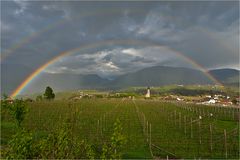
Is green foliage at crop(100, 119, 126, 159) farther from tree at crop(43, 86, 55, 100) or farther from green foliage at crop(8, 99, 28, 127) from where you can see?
tree at crop(43, 86, 55, 100)

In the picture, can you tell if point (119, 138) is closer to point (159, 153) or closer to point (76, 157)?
point (76, 157)

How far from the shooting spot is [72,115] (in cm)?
766

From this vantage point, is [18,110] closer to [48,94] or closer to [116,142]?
[116,142]

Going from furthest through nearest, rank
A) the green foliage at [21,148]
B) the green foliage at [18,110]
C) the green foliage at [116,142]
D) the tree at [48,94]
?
the tree at [48,94], the green foliage at [18,110], the green foliage at [21,148], the green foliage at [116,142]

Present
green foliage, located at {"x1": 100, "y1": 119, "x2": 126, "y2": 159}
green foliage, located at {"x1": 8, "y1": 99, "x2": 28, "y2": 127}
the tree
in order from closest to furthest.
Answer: green foliage, located at {"x1": 100, "y1": 119, "x2": 126, "y2": 159}
green foliage, located at {"x1": 8, "y1": 99, "x2": 28, "y2": 127}
the tree

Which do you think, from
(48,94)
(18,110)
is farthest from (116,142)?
(48,94)

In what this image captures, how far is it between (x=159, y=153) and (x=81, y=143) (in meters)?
16.3

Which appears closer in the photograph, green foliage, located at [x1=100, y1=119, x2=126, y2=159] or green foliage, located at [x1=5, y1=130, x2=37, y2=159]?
green foliage, located at [x1=100, y1=119, x2=126, y2=159]

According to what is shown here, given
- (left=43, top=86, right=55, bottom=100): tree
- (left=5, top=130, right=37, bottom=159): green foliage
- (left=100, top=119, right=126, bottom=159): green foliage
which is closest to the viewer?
(left=100, top=119, right=126, bottom=159): green foliage

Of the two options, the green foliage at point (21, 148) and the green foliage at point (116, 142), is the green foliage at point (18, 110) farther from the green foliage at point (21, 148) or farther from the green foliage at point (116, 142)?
the green foliage at point (116, 142)

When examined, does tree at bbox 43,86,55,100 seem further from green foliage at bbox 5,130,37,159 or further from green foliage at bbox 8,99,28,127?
green foliage at bbox 5,130,37,159

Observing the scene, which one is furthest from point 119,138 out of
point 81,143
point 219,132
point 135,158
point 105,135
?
point 219,132

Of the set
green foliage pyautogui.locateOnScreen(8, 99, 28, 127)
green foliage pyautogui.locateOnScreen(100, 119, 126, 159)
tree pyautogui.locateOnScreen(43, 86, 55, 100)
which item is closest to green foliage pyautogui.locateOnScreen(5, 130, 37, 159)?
green foliage pyautogui.locateOnScreen(100, 119, 126, 159)

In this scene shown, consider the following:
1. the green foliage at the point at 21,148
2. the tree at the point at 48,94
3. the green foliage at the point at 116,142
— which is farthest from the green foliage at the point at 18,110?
the tree at the point at 48,94
